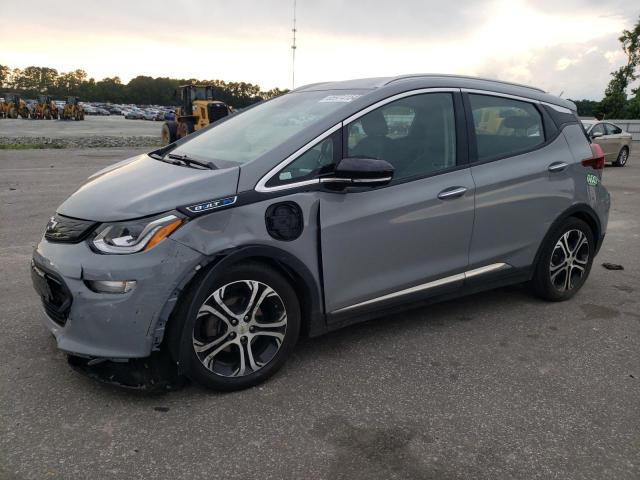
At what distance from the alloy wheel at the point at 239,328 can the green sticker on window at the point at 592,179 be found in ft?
9.32

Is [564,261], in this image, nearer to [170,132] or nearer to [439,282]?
[439,282]

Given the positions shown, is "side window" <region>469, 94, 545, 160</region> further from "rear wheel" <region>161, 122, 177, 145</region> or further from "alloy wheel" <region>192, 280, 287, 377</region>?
"rear wheel" <region>161, 122, 177, 145</region>

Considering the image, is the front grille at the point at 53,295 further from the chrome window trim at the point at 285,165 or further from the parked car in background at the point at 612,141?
the parked car in background at the point at 612,141

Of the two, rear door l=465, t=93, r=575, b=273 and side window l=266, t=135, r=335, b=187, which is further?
rear door l=465, t=93, r=575, b=273

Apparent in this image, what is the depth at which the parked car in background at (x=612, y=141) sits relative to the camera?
16391 mm

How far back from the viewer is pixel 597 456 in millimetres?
2562

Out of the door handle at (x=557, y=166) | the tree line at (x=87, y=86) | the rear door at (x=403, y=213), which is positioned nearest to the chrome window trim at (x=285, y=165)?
the rear door at (x=403, y=213)

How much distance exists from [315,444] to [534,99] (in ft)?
10.5

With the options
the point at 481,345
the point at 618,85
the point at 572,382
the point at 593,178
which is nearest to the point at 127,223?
the point at 481,345

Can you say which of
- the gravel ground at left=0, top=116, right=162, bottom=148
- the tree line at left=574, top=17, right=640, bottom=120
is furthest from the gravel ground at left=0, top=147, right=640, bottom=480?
the tree line at left=574, top=17, right=640, bottom=120

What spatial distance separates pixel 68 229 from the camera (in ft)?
9.68

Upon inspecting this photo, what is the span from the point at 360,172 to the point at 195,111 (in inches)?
855

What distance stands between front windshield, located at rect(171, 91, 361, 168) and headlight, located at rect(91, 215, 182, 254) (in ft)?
1.96

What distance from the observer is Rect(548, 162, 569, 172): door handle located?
4.25 meters
